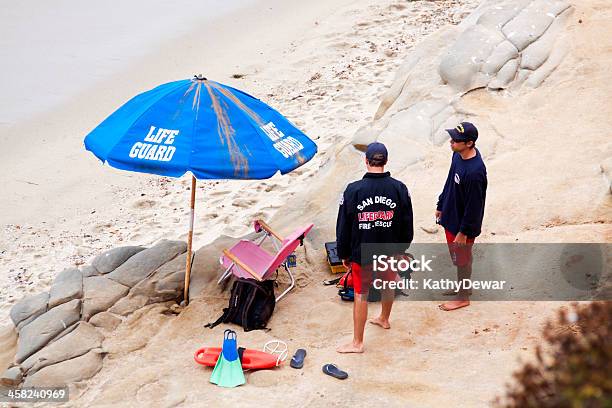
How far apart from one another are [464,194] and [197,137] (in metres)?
2.22

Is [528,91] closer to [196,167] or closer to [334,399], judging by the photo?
[196,167]

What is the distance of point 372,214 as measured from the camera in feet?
17.5

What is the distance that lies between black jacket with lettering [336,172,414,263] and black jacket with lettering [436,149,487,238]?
503mm

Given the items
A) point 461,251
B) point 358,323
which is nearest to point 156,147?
point 358,323

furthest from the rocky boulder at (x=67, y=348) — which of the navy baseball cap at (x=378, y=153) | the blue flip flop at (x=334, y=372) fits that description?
the navy baseball cap at (x=378, y=153)

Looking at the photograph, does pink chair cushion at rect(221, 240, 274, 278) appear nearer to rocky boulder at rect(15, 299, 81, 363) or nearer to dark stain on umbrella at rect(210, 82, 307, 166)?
dark stain on umbrella at rect(210, 82, 307, 166)

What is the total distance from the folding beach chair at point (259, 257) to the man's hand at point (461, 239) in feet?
4.79

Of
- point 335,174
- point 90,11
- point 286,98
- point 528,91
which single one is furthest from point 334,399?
point 90,11

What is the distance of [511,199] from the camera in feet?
22.9

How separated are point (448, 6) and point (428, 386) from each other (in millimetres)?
11427

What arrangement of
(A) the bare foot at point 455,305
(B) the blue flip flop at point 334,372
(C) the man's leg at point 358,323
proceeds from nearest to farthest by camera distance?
(B) the blue flip flop at point 334,372 < (C) the man's leg at point 358,323 < (A) the bare foot at point 455,305

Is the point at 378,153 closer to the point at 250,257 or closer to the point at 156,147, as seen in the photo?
the point at 156,147

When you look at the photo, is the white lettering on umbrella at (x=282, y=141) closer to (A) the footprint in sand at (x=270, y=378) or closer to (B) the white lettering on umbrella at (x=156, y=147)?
(B) the white lettering on umbrella at (x=156, y=147)

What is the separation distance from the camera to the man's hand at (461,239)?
5.76m
